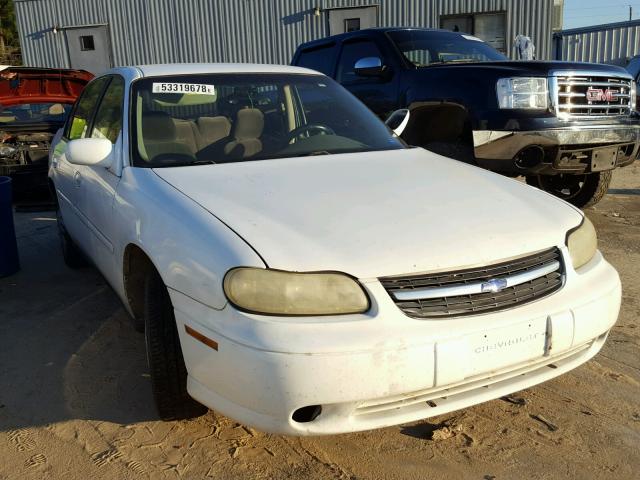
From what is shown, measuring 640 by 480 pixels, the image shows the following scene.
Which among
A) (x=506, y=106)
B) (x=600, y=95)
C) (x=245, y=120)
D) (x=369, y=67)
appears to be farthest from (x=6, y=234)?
(x=600, y=95)

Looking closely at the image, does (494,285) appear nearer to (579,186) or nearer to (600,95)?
(600,95)

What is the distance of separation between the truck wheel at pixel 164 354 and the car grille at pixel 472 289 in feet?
2.91

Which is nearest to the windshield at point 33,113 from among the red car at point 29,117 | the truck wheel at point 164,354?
the red car at point 29,117

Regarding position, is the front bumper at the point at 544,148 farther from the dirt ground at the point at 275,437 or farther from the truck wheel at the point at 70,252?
the truck wheel at the point at 70,252

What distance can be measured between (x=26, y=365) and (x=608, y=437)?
2.79 meters

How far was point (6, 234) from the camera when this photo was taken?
4.72m

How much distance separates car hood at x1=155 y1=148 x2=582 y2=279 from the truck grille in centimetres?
243

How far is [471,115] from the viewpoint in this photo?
16.8 feet

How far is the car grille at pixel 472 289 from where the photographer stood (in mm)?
2094

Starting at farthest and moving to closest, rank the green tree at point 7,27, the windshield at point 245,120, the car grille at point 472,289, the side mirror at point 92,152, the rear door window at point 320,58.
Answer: the green tree at point 7,27 < the rear door window at point 320,58 < the windshield at point 245,120 < the side mirror at point 92,152 < the car grille at point 472,289

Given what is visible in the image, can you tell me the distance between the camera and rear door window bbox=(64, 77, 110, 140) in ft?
13.7

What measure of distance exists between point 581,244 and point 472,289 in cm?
70

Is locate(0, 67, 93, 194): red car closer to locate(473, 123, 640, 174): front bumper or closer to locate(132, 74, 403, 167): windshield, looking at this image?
locate(132, 74, 403, 167): windshield

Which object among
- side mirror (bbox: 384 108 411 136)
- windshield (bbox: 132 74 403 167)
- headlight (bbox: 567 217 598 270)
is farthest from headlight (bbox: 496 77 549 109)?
headlight (bbox: 567 217 598 270)
